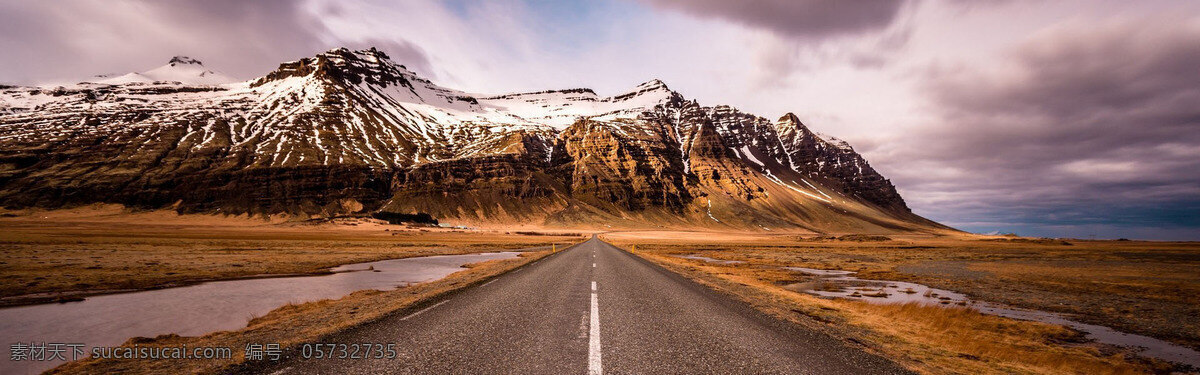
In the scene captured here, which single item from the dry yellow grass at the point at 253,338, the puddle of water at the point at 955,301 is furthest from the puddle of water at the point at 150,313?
the puddle of water at the point at 955,301

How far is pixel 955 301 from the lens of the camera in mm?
19422

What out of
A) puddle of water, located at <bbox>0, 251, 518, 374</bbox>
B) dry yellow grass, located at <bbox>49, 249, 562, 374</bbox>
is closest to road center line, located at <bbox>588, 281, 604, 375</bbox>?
dry yellow grass, located at <bbox>49, 249, 562, 374</bbox>

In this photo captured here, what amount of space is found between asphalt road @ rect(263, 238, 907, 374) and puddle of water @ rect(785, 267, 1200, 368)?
1057cm

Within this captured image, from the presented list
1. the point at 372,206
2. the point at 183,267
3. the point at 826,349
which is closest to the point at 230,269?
the point at 183,267

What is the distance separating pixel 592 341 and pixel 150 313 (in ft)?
55.5

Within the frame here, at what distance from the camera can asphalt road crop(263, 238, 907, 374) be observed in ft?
20.7

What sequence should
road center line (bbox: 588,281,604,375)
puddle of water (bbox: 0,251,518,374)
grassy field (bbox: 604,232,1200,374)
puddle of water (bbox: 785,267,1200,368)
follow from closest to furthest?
road center line (bbox: 588,281,604,375), grassy field (bbox: 604,232,1200,374), puddle of water (bbox: 0,251,518,374), puddle of water (bbox: 785,267,1200,368)

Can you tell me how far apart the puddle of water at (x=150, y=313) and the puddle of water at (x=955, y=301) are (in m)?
22.1

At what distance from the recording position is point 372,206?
178 metres

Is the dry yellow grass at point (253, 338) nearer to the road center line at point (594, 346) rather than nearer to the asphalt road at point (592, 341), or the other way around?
the asphalt road at point (592, 341)

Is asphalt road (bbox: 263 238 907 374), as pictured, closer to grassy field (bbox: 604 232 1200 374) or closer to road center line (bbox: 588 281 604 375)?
road center line (bbox: 588 281 604 375)

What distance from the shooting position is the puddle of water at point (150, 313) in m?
11.3

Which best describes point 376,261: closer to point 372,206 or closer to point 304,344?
point 304,344

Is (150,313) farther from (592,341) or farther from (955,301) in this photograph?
(955,301)
